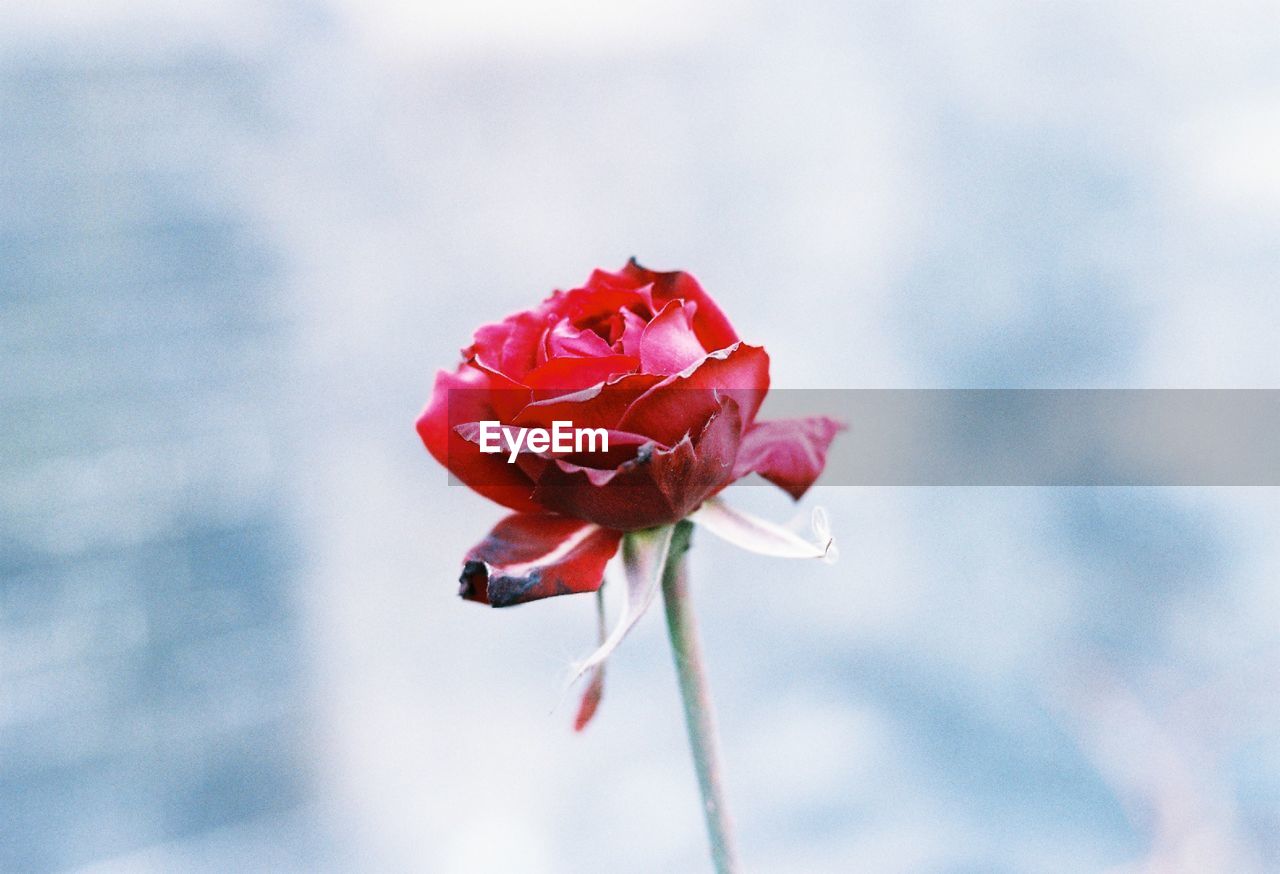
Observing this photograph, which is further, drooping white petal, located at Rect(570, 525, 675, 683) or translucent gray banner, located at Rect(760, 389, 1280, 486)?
translucent gray banner, located at Rect(760, 389, 1280, 486)

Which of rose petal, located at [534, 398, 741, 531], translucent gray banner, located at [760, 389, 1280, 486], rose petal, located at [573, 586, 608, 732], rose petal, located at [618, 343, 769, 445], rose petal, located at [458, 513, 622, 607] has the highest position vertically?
rose petal, located at [618, 343, 769, 445]

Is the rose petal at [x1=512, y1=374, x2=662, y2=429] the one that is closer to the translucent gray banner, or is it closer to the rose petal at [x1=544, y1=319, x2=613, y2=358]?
the rose petal at [x1=544, y1=319, x2=613, y2=358]

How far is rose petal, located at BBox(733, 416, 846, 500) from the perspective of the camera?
6.8 inches

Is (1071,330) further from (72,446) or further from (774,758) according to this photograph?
(72,446)

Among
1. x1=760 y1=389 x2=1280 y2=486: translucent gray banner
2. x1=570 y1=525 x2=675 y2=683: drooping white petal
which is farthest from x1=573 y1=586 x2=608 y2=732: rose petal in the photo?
x1=760 y1=389 x2=1280 y2=486: translucent gray banner

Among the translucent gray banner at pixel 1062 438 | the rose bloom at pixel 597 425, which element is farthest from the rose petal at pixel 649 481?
the translucent gray banner at pixel 1062 438

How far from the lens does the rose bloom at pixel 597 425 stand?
14 centimetres


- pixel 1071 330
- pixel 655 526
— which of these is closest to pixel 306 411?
pixel 1071 330

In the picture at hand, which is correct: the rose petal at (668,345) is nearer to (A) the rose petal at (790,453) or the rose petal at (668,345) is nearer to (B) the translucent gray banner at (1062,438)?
(A) the rose petal at (790,453)

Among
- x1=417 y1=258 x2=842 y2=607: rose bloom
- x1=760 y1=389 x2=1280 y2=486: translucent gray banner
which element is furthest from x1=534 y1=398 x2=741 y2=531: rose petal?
x1=760 y1=389 x2=1280 y2=486: translucent gray banner

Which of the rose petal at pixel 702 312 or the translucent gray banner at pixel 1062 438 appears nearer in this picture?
the rose petal at pixel 702 312

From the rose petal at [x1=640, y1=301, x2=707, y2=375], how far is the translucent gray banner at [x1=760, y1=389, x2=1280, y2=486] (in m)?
0.46

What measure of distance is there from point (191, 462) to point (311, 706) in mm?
212

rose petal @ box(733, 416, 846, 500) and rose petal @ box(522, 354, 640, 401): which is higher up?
rose petal @ box(522, 354, 640, 401)
